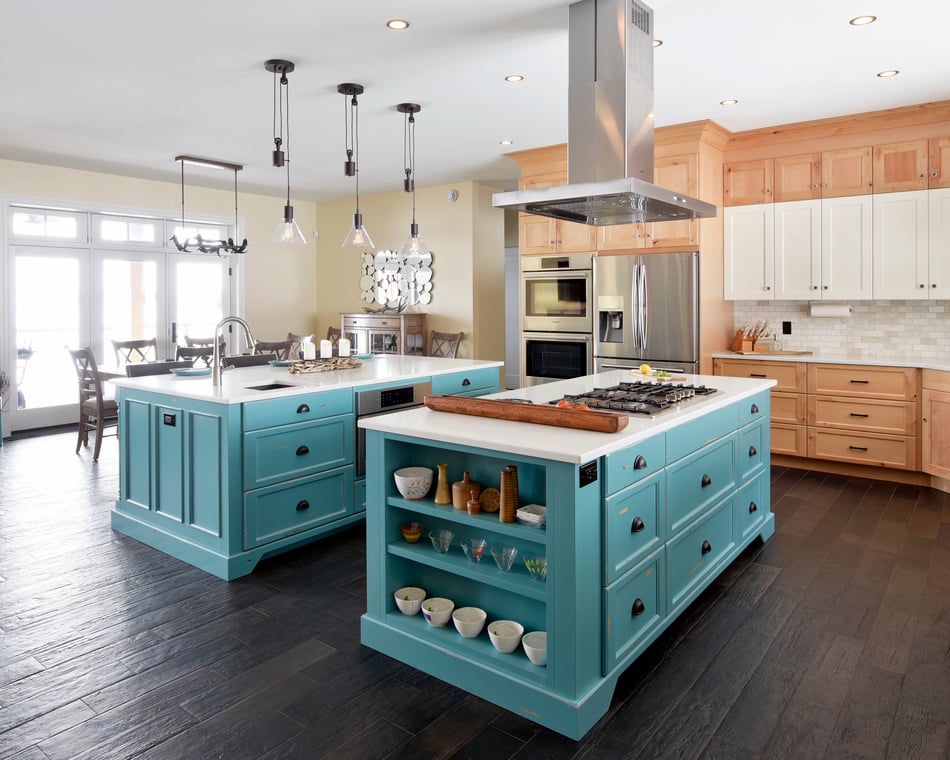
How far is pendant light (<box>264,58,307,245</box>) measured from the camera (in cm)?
395

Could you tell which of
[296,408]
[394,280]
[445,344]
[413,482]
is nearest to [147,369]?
[296,408]

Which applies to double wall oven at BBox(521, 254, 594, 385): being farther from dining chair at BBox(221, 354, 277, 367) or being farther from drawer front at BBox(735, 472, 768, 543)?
dining chair at BBox(221, 354, 277, 367)

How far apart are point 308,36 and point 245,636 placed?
9.74ft

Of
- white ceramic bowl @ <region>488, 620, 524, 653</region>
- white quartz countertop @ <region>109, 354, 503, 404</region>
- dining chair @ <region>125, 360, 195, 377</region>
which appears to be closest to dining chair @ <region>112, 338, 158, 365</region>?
dining chair @ <region>125, 360, 195, 377</region>

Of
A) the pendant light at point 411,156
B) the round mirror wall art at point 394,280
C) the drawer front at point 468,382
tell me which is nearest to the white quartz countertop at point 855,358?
A: the drawer front at point 468,382

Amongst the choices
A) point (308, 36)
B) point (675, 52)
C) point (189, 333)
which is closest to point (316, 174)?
point (189, 333)

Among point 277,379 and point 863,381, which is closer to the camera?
point 277,379

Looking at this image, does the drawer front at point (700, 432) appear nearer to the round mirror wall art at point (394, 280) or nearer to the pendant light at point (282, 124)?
the pendant light at point (282, 124)

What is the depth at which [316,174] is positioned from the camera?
7.14 m

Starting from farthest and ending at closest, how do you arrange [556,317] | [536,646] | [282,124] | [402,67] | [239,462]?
[556,317] → [282,124] → [402,67] → [239,462] → [536,646]

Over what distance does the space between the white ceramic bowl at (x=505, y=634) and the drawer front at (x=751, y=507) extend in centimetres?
152

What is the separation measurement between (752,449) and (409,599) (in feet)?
6.58

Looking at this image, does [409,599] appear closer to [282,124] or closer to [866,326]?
[282,124]

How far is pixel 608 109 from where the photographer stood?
316 centimetres
